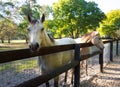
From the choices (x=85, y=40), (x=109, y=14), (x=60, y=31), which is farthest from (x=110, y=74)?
(x=109, y=14)

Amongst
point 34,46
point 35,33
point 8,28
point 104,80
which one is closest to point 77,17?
point 8,28

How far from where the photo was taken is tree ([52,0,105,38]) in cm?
5297

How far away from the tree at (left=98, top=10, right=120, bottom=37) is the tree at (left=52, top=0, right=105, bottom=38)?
40.1ft

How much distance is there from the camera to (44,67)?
15.6ft

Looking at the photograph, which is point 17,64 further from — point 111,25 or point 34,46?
point 111,25

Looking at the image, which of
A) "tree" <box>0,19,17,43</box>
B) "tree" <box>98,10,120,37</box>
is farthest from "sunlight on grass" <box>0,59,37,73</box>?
"tree" <box>98,10,120,37</box>

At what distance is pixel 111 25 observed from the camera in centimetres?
7406

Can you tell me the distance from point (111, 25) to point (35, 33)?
72.1 meters

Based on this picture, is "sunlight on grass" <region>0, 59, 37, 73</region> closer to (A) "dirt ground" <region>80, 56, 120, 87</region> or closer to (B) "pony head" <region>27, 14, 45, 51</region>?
(B) "pony head" <region>27, 14, 45, 51</region>

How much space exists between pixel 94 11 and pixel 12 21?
21919 millimetres

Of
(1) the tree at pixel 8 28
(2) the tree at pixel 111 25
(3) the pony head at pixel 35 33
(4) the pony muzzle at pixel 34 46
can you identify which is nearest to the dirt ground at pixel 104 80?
(3) the pony head at pixel 35 33

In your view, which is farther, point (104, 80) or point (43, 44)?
point (104, 80)

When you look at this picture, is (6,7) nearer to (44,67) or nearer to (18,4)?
(18,4)

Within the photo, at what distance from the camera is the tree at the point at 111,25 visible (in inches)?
2738
